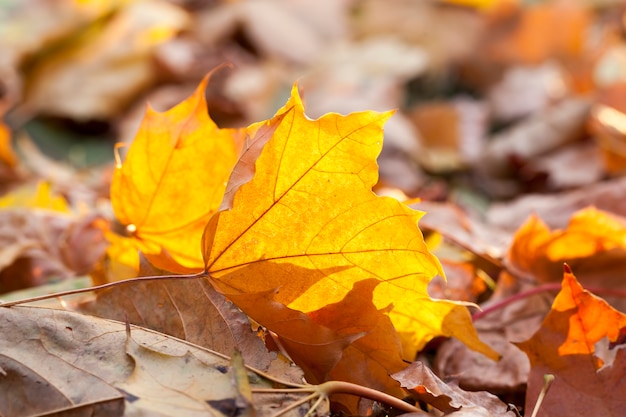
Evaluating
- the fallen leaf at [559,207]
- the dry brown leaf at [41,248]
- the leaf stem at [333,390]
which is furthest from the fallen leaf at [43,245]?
the fallen leaf at [559,207]

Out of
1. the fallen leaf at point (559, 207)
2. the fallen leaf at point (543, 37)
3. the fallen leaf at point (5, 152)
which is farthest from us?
the fallen leaf at point (543, 37)

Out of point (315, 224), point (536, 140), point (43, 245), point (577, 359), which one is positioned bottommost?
point (536, 140)

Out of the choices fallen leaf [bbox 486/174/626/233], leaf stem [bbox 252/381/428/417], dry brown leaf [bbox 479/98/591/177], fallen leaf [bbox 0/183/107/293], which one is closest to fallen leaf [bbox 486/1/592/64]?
dry brown leaf [bbox 479/98/591/177]

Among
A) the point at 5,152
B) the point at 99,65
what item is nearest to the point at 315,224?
the point at 5,152

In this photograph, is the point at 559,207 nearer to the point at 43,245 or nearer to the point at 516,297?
the point at 516,297

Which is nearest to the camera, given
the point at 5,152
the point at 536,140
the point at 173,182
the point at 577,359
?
the point at 577,359

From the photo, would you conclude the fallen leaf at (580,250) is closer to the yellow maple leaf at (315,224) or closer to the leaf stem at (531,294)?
the leaf stem at (531,294)

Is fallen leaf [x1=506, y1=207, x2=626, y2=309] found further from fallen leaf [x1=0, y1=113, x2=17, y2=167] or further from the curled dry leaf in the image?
fallen leaf [x1=0, y1=113, x2=17, y2=167]

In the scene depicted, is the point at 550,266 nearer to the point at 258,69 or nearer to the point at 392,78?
the point at 392,78
